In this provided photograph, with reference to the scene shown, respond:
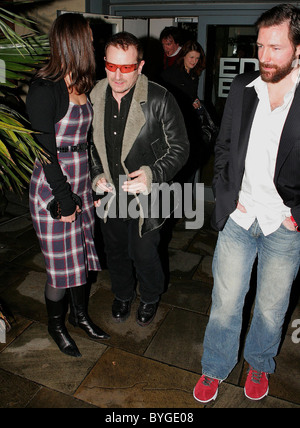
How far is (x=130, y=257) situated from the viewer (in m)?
2.95

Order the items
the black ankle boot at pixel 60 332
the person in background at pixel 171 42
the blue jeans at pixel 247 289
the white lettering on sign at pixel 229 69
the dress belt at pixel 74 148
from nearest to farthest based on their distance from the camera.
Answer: the blue jeans at pixel 247 289 → the dress belt at pixel 74 148 → the black ankle boot at pixel 60 332 → the white lettering on sign at pixel 229 69 → the person in background at pixel 171 42

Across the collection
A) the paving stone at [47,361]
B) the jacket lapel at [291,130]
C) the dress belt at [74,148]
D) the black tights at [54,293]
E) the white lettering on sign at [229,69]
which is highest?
the white lettering on sign at [229,69]

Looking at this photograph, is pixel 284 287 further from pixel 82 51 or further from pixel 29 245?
pixel 29 245

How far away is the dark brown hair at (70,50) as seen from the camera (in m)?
2.05

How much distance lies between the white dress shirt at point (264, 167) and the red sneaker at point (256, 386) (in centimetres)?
103

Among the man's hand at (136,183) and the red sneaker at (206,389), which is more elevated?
the man's hand at (136,183)

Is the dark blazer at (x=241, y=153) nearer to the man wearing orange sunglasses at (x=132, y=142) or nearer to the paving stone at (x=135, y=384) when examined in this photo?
the man wearing orange sunglasses at (x=132, y=142)

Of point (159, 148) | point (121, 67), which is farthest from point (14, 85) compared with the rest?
point (159, 148)

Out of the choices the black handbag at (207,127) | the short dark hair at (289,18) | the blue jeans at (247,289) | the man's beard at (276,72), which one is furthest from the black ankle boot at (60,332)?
the black handbag at (207,127)

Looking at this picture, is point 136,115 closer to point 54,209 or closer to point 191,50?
point 54,209

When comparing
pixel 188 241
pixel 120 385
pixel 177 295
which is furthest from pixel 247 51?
pixel 120 385

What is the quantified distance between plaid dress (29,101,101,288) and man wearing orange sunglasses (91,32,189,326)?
17cm

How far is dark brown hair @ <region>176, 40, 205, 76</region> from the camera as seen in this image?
4570 millimetres
